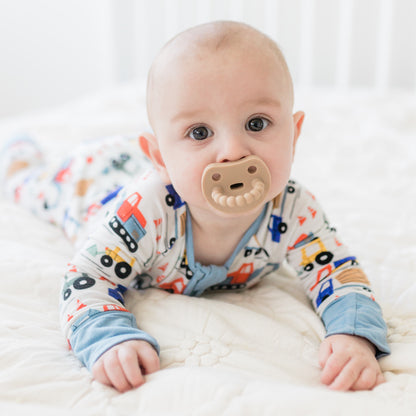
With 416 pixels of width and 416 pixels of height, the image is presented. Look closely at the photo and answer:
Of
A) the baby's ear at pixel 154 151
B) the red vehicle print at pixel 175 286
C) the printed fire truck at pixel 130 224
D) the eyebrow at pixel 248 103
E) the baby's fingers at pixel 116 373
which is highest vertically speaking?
the eyebrow at pixel 248 103

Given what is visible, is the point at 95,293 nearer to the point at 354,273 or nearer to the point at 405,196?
the point at 354,273

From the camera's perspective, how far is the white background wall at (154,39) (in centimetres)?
234

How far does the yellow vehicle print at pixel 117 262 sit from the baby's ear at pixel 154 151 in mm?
137

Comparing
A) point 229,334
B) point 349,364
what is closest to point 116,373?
point 229,334

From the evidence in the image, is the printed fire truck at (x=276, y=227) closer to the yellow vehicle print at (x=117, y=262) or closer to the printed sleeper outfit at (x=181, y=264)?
the printed sleeper outfit at (x=181, y=264)

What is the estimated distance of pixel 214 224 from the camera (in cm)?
87

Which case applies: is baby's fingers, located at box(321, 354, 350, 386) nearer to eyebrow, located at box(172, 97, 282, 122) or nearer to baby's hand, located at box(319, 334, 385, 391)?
baby's hand, located at box(319, 334, 385, 391)

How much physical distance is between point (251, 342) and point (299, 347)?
69 millimetres

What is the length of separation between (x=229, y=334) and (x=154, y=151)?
310 millimetres

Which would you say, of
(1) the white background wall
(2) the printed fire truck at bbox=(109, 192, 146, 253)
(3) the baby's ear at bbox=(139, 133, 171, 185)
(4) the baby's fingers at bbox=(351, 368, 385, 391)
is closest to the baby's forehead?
(3) the baby's ear at bbox=(139, 133, 171, 185)

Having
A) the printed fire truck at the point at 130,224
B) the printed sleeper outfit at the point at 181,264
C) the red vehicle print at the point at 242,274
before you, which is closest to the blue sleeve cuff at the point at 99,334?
the printed sleeper outfit at the point at 181,264

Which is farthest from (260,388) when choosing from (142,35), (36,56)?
(36,56)

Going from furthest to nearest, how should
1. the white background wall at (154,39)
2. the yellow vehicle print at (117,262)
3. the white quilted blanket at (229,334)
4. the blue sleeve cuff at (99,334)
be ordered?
the white background wall at (154,39) → the yellow vehicle print at (117,262) → the blue sleeve cuff at (99,334) → the white quilted blanket at (229,334)

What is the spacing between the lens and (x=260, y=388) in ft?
1.91
